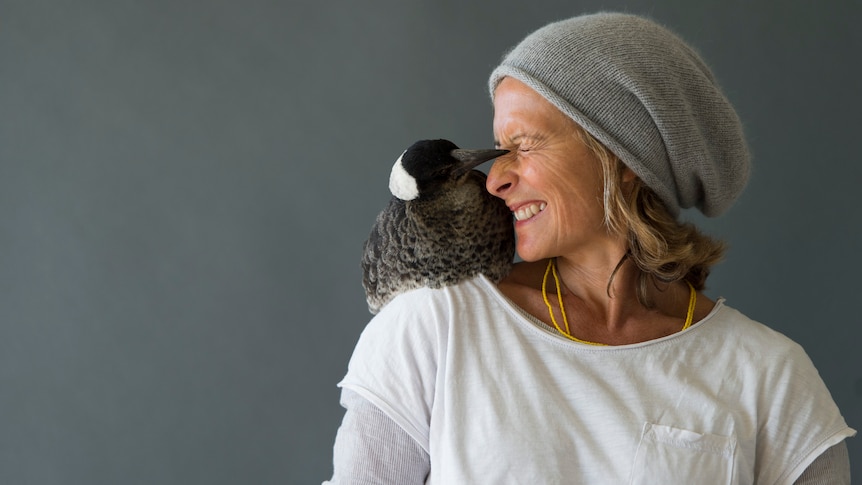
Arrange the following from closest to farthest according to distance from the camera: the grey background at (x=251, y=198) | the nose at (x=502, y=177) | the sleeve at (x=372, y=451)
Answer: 1. the sleeve at (x=372, y=451)
2. the nose at (x=502, y=177)
3. the grey background at (x=251, y=198)

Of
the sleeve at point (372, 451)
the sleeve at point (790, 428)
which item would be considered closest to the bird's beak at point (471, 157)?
the sleeve at point (372, 451)

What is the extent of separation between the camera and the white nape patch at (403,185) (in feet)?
4.01

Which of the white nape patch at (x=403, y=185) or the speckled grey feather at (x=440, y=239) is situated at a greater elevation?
the white nape patch at (x=403, y=185)

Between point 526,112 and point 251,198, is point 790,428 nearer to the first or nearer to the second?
point 526,112

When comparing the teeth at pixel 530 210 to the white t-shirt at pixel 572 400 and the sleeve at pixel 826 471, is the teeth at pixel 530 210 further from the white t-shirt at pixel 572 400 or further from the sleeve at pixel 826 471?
the sleeve at pixel 826 471

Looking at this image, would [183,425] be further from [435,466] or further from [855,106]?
[855,106]

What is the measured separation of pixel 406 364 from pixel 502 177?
0.32 metres

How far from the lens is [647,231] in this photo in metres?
1.15

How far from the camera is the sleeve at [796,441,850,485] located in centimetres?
113

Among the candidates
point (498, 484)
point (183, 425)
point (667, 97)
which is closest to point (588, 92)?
point (667, 97)

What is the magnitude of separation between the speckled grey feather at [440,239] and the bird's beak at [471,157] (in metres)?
0.03

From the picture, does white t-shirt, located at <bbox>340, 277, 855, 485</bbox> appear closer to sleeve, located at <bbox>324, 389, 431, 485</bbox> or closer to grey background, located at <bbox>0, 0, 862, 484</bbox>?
sleeve, located at <bbox>324, 389, 431, 485</bbox>

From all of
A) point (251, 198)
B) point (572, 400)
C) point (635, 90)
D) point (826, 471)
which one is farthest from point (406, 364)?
point (251, 198)

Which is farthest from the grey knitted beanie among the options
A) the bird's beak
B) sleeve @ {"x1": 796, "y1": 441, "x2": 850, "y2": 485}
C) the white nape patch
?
sleeve @ {"x1": 796, "y1": 441, "x2": 850, "y2": 485}
